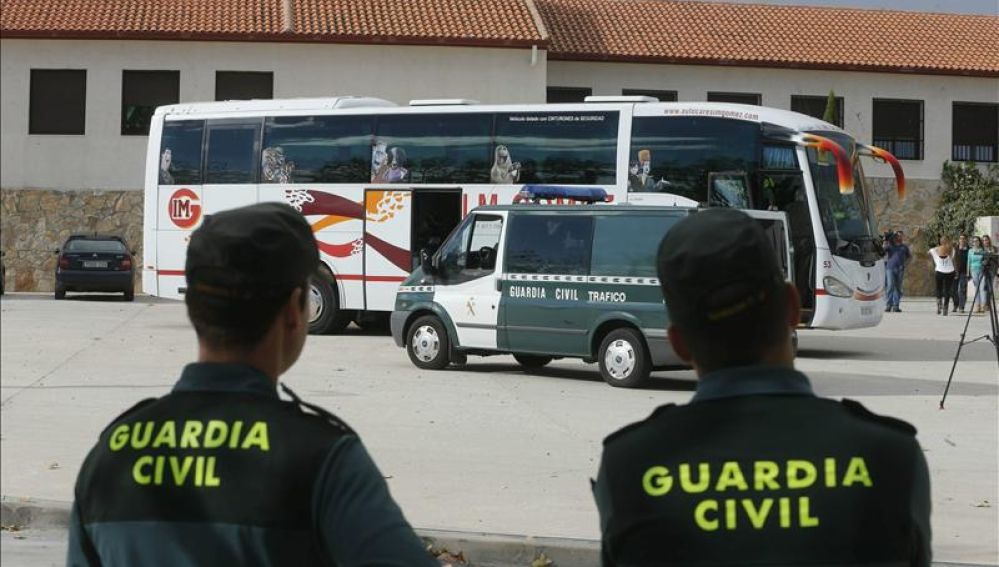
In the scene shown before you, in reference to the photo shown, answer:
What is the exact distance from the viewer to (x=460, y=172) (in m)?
24.0

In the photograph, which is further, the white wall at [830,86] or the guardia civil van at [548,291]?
the white wall at [830,86]

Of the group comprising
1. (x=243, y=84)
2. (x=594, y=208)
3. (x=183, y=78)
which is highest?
(x=183, y=78)

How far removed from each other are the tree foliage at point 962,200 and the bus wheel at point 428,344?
2720cm

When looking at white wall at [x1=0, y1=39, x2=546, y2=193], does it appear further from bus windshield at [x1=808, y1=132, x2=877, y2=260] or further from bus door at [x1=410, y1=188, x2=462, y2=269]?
bus windshield at [x1=808, y1=132, x2=877, y2=260]

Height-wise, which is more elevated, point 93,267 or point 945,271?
point 945,271

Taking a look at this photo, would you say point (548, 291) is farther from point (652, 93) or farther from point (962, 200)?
point (962, 200)

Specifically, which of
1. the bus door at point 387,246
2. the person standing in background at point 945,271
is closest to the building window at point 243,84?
the bus door at point 387,246

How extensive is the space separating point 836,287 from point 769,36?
2523cm

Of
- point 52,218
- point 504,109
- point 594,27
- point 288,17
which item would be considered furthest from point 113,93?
point 504,109

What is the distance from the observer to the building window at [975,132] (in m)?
44.5

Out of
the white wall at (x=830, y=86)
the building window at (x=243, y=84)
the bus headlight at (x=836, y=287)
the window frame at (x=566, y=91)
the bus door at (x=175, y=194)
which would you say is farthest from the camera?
the white wall at (x=830, y=86)

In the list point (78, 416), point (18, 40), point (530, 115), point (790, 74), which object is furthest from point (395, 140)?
point (790, 74)

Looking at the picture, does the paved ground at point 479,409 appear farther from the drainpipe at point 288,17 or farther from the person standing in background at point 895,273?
the drainpipe at point 288,17

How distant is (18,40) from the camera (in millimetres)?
39469
